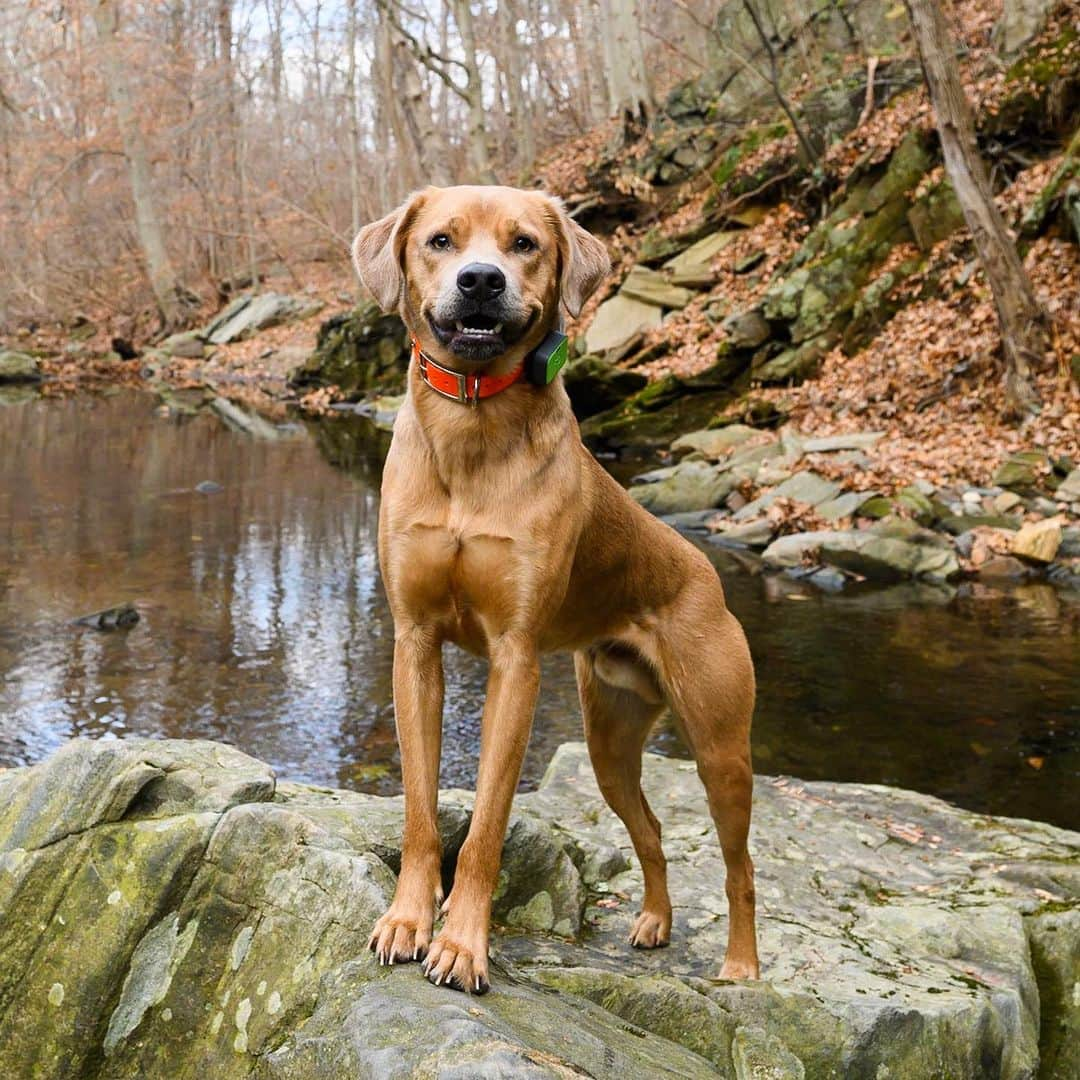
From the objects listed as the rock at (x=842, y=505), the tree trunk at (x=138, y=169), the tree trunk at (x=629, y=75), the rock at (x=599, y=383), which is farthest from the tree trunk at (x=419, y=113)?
the rock at (x=842, y=505)

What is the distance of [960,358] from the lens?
48.1 ft

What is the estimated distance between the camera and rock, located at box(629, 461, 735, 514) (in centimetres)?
1403

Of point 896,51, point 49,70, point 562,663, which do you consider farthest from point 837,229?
point 49,70

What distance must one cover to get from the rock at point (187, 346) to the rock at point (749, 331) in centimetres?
2226

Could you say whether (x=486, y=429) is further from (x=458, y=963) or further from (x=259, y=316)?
(x=259, y=316)

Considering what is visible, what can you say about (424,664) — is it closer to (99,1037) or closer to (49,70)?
(99,1037)

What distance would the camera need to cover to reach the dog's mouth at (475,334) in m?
3.46

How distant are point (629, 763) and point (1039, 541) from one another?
826 centimetres

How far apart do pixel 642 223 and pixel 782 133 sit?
3788 mm

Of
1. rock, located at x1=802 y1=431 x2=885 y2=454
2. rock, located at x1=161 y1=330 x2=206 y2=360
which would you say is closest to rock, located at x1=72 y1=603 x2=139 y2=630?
rock, located at x1=802 y1=431 x2=885 y2=454

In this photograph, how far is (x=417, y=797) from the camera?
3.29 metres

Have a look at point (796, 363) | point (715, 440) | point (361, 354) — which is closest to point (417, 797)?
point (715, 440)

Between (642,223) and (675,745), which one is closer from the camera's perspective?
(675,745)

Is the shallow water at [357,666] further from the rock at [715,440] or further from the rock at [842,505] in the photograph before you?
the rock at [715,440]
